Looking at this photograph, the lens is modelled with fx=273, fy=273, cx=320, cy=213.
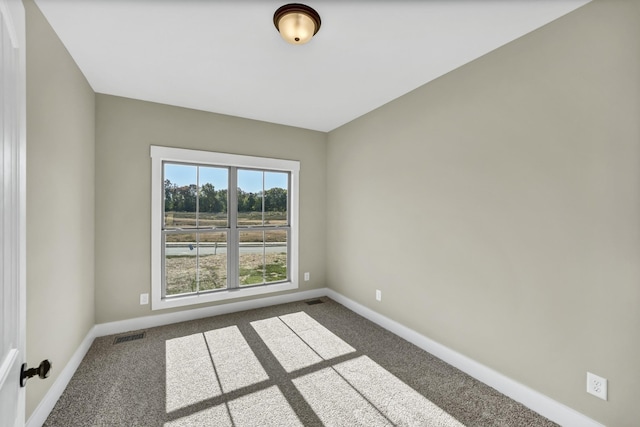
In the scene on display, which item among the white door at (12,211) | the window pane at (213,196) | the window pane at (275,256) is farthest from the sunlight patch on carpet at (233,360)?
the white door at (12,211)

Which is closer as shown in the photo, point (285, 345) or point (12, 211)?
point (12, 211)

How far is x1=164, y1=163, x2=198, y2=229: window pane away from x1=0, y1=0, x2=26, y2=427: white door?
2.49 metres

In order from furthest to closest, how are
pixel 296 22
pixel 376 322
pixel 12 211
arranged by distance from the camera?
1. pixel 376 322
2. pixel 296 22
3. pixel 12 211

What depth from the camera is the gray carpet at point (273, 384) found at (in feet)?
5.93

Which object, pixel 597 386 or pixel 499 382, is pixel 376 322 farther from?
pixel 597 386

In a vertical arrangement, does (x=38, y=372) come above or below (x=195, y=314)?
above

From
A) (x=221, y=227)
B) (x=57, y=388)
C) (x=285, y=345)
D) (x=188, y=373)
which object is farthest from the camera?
(x=221, y=227)

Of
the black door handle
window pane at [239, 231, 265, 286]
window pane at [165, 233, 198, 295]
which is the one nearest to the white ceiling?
window pane at [165, 233, 198, 295]

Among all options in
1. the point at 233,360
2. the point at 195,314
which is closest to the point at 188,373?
the point at 233,360

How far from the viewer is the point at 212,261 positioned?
352cm

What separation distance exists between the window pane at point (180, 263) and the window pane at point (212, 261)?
0.07 meters

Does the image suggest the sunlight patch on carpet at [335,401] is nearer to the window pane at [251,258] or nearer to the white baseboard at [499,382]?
the white baseboard at [499,382]

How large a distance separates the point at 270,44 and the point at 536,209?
7.35 feet

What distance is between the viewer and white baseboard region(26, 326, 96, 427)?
1.68 meters
